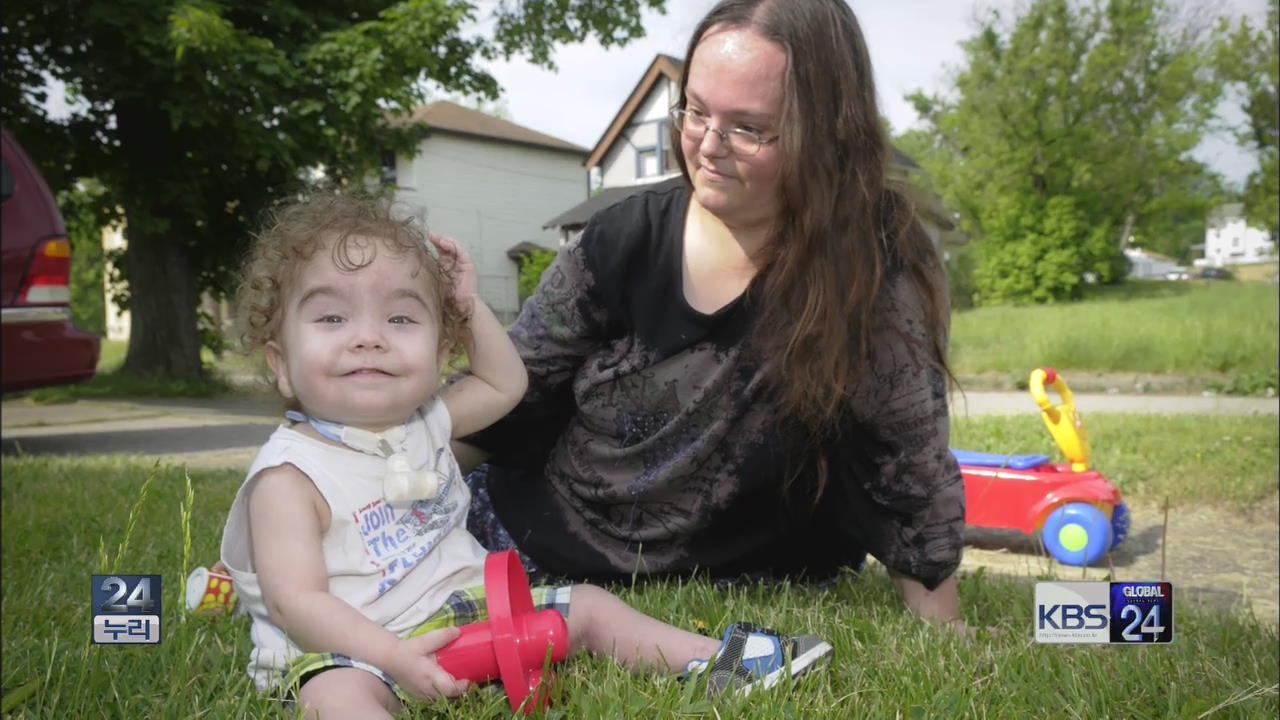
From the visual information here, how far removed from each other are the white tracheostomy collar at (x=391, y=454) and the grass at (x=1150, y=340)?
963 centimetres

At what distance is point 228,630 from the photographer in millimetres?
2029

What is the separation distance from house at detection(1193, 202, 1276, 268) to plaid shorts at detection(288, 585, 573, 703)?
20.8m

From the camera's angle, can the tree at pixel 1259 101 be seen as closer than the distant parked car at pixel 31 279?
No

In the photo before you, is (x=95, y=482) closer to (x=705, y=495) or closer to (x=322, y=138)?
(x=705, y=495)

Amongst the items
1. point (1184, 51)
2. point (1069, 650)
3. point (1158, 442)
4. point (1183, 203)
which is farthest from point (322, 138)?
point (1183, 203)

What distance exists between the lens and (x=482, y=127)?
1348 inches

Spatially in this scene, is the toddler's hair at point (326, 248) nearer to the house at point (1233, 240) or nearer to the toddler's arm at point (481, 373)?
the toddler's arm at point (481, 373)

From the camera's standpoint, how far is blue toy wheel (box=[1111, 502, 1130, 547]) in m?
3.82

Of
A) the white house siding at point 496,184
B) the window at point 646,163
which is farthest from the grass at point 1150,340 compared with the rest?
the white house siding at point 496,184

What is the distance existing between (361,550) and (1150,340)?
37.6 ft

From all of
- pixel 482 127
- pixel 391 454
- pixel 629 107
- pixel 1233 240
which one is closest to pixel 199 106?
pixel 391 454

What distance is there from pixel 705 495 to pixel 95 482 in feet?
9.19

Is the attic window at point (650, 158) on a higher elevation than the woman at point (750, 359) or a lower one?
higher

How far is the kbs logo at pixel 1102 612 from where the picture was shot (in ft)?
4.66
